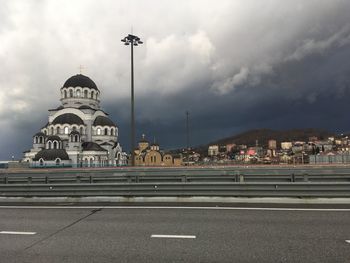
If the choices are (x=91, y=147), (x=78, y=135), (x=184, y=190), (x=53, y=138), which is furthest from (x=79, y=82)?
(x=184, y=190)

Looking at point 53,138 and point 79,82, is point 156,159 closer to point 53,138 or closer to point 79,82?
point 53,138

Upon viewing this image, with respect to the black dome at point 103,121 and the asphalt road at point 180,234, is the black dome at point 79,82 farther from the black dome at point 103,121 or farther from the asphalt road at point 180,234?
the asphalt road at point 180,234

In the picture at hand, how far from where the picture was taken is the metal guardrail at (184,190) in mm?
12133

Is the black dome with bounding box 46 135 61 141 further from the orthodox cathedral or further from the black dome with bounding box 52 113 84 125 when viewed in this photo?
the black dome with bounding box 52 113 84 125

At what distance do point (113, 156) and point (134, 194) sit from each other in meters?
69.8

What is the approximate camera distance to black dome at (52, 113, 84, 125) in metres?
79.1

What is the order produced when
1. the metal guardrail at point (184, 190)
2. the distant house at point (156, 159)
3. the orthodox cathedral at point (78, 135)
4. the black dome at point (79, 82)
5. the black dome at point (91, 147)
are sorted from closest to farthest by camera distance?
the metal guardrail at point (184, 190) < the orthodox cathedral at point (78, 135) < the black dome at point (91, 147) < the black dome at point (79, 82) < the distant house at point (156, 159)

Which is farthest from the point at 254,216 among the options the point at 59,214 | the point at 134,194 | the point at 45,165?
the point at 45,165

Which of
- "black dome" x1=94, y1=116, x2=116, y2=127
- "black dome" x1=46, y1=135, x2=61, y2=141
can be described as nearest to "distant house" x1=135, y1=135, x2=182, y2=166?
"black dome" x1=94, y1=116, x2=116, y2=127

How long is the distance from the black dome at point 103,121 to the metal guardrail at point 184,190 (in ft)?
227

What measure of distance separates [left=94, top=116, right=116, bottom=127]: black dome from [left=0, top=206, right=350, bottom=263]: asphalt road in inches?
2867

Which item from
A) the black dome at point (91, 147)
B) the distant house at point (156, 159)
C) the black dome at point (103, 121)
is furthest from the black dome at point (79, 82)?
the distant house at point (156, 159)

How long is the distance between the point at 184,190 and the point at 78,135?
220 ft

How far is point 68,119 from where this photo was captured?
7938cm
